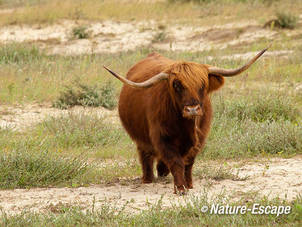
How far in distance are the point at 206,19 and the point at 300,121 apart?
11.8m

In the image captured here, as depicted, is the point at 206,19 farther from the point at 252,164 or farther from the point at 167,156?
the point at 167,156

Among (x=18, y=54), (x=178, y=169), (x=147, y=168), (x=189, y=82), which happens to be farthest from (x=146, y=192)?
(x=18, y=54)

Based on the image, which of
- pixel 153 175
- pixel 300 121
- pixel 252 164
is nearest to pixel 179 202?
pixel 153 175

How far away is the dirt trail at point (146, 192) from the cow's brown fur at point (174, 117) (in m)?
0.32

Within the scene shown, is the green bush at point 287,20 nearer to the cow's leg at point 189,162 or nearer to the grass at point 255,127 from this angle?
the grass at point 255,127

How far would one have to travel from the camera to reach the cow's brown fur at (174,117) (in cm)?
595

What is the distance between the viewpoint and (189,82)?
19.1 feet

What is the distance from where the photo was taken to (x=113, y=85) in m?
11.7

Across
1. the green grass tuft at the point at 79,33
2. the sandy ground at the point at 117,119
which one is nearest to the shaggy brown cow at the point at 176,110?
the sandy ground at the point at 117,119

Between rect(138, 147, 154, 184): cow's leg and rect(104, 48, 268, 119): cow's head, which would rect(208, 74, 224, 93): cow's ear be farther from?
rect(138, 147, 154, 184): cow's leg

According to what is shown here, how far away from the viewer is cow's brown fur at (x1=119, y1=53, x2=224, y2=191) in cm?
595

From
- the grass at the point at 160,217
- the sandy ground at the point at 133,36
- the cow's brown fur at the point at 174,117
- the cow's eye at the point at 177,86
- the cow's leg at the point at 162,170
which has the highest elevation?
the cow's eye at the point at 177,86

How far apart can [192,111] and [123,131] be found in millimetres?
3879

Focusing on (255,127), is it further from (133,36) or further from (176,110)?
(133,36)
